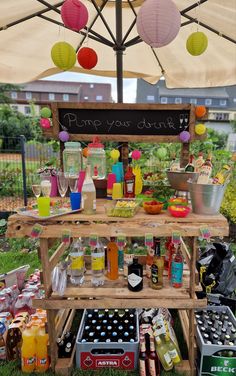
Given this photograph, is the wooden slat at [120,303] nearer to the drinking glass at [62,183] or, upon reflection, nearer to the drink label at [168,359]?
the drink label at [168,359]

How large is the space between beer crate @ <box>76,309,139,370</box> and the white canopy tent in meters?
2.24

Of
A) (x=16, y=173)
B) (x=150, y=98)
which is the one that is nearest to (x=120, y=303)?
(x=16, y=173)

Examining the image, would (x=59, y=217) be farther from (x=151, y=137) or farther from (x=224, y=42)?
(x=224, y=42)

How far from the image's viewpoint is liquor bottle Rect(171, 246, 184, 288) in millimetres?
1780

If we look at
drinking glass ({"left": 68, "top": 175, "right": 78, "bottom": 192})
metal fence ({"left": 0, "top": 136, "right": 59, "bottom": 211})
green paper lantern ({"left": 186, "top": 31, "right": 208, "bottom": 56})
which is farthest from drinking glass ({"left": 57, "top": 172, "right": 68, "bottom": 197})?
metal fence ({"left": 0, "top": 136, "right": 59, "bottom": 211})

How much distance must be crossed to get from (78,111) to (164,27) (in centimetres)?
81

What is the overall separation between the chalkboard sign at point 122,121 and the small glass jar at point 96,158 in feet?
0.41

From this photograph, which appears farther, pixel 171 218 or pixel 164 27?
pixel 164 27

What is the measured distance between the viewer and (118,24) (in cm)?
240

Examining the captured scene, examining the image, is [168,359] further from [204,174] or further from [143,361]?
[204,174]

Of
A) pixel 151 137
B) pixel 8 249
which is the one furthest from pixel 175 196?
pixel 8 249

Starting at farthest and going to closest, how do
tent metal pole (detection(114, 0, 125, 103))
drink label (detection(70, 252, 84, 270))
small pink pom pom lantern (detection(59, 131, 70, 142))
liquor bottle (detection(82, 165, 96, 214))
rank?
tent metal pole (detection(114, 0, 125, 103)), small pink pom pom lantern (detection(59, 131, 70, 142)), drink label (detection(70, 252, 84, 270)), liquor bottle (detection(82, 165, 96, 214))

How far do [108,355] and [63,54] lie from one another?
7.51ft

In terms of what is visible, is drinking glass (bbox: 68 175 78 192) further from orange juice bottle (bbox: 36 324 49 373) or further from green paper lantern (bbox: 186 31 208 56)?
green paper lantern (bbox: 186 31 208 56)
